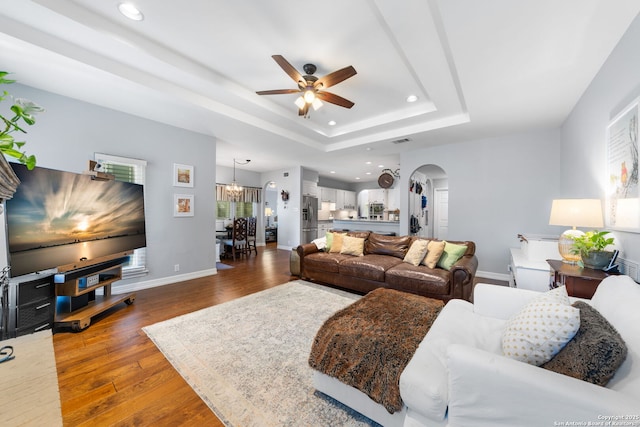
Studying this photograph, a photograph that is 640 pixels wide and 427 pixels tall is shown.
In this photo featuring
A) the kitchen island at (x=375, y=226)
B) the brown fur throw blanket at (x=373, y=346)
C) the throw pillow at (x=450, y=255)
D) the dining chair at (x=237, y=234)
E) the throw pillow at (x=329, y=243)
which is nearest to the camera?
the brown fur throw blanket at (x=373, y=346)

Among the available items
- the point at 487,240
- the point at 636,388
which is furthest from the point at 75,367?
the point at 487,240

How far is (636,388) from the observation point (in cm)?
79

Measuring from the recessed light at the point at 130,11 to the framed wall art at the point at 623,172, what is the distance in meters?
3.73

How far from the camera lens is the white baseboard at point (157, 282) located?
3.55 m

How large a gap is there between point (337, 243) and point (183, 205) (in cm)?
279

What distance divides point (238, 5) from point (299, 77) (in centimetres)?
75

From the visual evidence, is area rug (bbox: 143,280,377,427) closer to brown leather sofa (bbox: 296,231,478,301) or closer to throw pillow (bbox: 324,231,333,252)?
brown leather sofa (bbox: 296,231,478,301)

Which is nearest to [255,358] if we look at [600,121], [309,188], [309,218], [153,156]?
[153,156]

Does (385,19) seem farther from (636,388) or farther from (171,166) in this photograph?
(171,166)

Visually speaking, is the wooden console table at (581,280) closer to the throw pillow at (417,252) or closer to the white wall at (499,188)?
the throw pillow at (417,252)

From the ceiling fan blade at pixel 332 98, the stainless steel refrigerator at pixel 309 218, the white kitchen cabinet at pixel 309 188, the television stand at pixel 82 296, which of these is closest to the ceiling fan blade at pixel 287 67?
the ceiling fan blade at pixel 332 98

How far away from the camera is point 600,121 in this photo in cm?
228

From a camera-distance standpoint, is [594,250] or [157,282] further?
[157,282]

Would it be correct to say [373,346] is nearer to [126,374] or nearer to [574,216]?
[126,374]
